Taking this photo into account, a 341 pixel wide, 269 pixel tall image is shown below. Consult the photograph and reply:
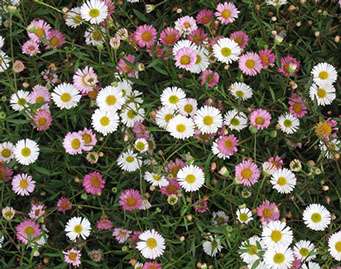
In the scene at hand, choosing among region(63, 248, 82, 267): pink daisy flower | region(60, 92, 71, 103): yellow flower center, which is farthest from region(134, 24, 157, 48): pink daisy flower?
region(63, 248, 82, 267): pink daisy flower

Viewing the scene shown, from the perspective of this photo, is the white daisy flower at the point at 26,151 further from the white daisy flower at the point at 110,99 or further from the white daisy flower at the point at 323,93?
the white daisy flower at the point at 323,93

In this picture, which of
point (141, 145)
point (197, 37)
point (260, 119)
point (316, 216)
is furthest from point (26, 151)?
point (316, 216)

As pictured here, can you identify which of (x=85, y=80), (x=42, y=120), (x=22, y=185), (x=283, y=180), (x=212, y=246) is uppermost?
(x=85, y=80)

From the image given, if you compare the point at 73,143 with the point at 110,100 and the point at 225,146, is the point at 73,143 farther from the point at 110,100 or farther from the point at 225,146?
the point at 225,146

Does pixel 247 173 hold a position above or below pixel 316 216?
above

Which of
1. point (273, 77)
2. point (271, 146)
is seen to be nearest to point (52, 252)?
point (271, 146)

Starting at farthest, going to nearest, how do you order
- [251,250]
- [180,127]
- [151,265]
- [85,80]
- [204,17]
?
1. [204,17]
2. [85,80]
3. [180,127]
4. [151,265]
5. [251,250]

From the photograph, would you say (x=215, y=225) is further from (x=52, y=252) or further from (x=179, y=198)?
(x=52, y=252)

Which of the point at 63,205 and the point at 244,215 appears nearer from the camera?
the point at 244,215
